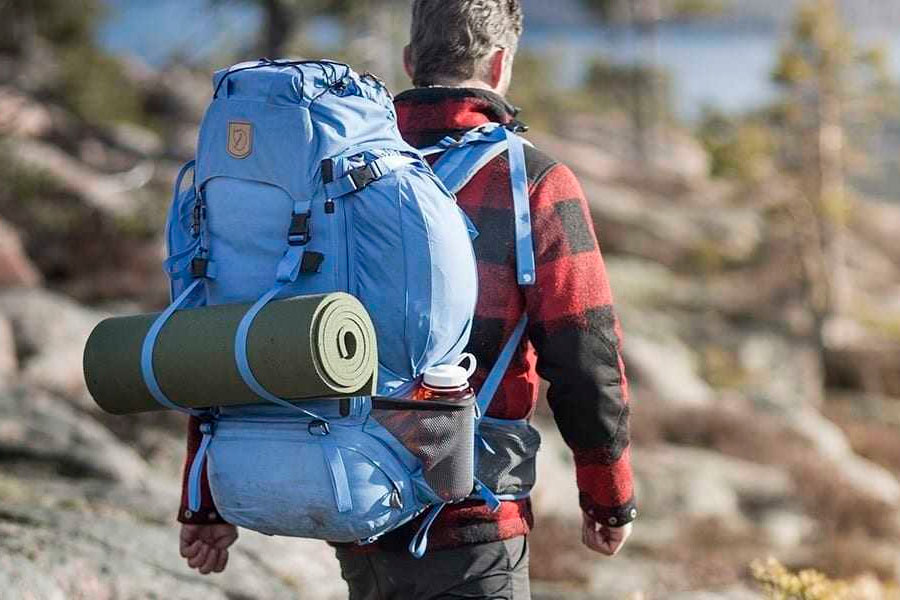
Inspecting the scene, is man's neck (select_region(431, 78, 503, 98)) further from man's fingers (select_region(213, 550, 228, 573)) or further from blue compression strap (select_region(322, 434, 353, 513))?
man's fingers (select_region(213, 550, 228, 573))

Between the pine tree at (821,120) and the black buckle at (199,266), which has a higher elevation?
the black buckle at (199,266)

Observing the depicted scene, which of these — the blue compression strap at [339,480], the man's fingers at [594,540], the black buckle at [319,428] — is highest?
the black buckle at [319,428]

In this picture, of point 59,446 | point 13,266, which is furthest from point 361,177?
point 13,266

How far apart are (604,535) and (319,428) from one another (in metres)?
0.94

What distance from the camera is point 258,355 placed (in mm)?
2291

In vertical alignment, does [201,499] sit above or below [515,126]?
below

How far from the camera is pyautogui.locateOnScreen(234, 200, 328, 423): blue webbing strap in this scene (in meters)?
2.31

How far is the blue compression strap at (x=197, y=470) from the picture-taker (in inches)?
100

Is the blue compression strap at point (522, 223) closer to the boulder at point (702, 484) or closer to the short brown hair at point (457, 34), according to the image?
the short brown hair at point (457, 34)

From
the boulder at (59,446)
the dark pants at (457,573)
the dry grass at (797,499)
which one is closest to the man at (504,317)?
the dark pants at (457,573)

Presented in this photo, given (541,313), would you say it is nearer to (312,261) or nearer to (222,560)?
(312,261)

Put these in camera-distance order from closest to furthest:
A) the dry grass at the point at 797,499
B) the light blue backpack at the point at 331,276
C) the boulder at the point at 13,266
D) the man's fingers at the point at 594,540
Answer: the light blue backpack at the point at 331,276, the man's fingers at the point at 594,540, the dry grass at the point at 797,499, the boulder at the point at 13,266

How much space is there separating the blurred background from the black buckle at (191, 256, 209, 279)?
175 cm

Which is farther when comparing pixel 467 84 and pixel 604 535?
pixel 604 535
